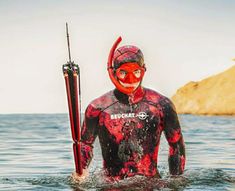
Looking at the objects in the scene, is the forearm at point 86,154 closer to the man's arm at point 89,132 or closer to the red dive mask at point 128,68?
the man's arm at point 89,132

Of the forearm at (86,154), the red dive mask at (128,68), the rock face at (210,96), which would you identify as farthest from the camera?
the rock face at (210,96)

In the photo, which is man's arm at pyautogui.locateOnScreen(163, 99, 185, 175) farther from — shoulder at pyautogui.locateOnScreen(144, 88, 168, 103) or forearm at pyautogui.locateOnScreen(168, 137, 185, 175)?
shoulder at pyautogui.locateOnScreen(144, 88, 168, 103)

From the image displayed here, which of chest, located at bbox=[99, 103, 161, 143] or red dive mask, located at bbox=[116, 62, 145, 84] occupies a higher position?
red dive mask, located at bbox=[116, 62, 145, 84]

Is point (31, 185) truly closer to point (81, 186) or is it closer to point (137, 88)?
point (81, 186)

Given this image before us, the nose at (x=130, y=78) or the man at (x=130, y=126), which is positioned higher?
the nose at (x=130, y=78)

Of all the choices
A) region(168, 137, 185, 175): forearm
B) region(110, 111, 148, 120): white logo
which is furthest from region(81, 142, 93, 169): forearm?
region(168, 137, 185, 175): forearm

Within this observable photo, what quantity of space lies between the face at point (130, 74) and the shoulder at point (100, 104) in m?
0.35

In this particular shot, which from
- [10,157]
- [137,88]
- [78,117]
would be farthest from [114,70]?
[10,157]

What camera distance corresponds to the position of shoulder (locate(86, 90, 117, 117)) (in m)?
9.37

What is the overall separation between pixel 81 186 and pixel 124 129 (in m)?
1.48

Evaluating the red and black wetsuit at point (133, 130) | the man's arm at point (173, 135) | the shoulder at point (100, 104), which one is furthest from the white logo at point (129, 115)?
the man's arm at point (173, 135)

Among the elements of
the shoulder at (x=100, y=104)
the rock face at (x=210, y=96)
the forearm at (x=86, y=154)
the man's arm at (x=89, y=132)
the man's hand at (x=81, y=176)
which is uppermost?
the shoulder at (x=100, y=104)

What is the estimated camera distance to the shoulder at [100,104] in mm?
9367

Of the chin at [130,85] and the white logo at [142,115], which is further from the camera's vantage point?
the white logo at [142,115]
